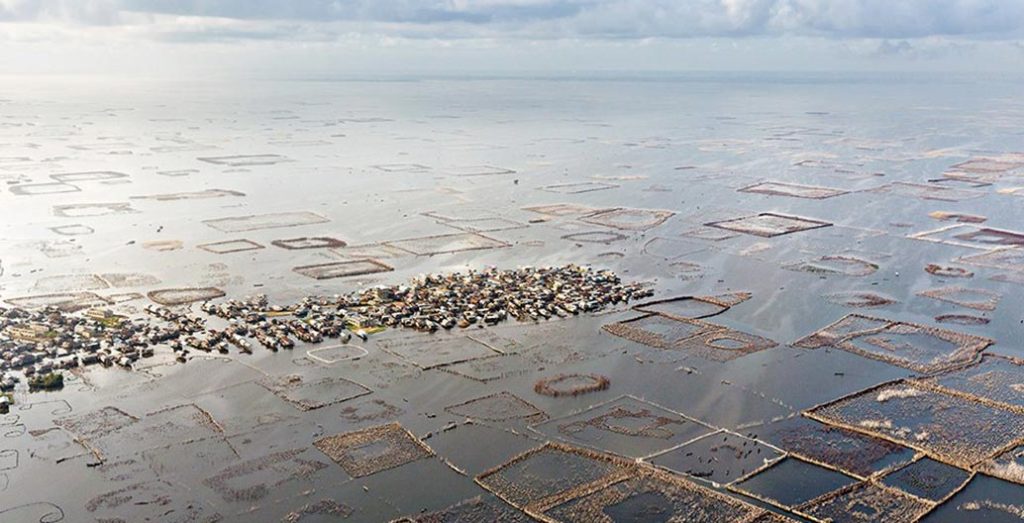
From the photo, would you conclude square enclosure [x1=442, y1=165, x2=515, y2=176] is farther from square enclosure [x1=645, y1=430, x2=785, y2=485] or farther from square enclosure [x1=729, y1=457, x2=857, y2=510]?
square enclosure [x1=729, y1=457, x2=857, y2=510]

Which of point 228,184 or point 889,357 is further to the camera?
point 228,184

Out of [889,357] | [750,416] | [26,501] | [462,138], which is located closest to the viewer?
[26,501]

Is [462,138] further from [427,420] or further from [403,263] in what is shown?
[427,420]

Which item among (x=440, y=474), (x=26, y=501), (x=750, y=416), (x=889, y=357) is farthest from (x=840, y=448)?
(x=26, y=501)

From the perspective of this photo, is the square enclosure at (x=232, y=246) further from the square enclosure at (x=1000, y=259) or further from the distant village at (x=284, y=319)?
the square enclosure at (x=1000, y=259)

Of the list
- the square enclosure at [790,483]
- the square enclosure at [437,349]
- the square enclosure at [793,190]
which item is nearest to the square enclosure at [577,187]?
the square enclosure at [793,190]

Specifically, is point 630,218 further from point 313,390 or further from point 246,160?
point 246,160
